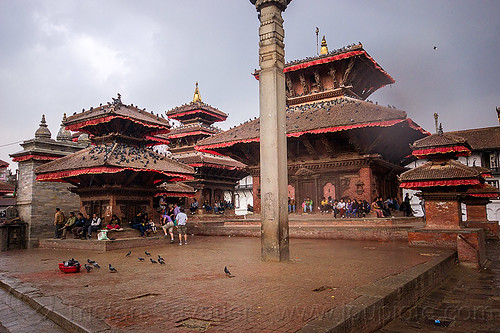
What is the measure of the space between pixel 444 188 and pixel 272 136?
6.21 m

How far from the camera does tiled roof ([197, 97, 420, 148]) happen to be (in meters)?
17.1

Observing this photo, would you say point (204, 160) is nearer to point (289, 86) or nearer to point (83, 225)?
point (289, 86)

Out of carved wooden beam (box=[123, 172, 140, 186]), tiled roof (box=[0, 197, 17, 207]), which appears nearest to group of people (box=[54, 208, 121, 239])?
carved wooden beam (box=[123, 172, 140, 186])

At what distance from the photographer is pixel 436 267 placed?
8078mm

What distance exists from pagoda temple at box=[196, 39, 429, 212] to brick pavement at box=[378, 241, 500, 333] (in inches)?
358

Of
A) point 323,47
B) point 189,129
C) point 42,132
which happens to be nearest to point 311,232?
point 323,47

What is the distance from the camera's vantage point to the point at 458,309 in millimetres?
6363

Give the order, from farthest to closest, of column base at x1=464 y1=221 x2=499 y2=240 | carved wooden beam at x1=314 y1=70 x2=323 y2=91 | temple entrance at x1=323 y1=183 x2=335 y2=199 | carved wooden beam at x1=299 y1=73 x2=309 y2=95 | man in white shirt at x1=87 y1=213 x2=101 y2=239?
carved wooden beam at x1=299 y1=73 x2=309 y2=95, carved wooden beam at x1=314 y1=70 x2=323 y2=91, temple entrance at x1=323 y1=183 x2=335 y2=199, column base at x1=464 y1=221 x2=499 y2=240, man in white shirt at x1=87 y1=213 x2=101 y2=239

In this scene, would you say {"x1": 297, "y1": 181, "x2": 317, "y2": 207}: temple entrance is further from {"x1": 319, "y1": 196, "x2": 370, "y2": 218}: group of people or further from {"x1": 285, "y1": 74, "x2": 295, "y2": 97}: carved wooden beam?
{"x1": 285, "y1": 74, "x2": 295, "y2": 97}: carved wooden beam

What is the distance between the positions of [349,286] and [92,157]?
13.3 metres

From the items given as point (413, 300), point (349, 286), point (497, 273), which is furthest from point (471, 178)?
point (349, 286)

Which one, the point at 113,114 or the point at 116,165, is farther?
the point at 113,114

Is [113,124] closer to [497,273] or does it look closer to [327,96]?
[327,96]

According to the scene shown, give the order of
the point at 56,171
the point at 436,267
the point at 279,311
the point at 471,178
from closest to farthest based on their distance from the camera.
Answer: the point at 279,311, the point at 436,267, the point at 471,178, the point at 56,171
